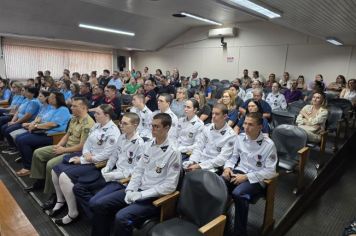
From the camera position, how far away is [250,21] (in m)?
9.15

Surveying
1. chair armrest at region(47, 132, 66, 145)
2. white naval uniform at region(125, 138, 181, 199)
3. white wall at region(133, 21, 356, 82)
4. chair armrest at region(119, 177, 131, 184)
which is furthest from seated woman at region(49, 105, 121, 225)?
white wall at region(133, 21, 356, 82)

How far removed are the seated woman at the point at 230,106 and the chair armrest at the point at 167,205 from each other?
6.42 ft

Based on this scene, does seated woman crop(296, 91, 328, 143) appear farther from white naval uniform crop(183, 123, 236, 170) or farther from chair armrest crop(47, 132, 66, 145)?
chair armrest crop(47, 132, 66, 145)

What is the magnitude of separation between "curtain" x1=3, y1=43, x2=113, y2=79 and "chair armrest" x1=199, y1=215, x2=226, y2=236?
10619 millimetres

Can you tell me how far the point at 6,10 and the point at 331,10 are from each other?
8.01 m

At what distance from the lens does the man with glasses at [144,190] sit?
179cm

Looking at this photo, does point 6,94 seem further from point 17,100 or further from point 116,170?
point 116,170

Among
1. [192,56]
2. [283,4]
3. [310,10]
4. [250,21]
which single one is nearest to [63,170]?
[283,4]

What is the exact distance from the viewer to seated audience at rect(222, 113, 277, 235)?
198cm

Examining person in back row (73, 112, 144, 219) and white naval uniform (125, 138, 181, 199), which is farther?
person in back row (73, 112, 144, 219)

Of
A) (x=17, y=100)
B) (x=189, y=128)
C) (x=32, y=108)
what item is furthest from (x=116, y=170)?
(x=17, y=100)

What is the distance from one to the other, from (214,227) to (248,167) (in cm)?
96

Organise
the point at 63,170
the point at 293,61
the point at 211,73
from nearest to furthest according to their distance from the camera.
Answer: the point at 63,170, the point at 293,61, the point at 211,73

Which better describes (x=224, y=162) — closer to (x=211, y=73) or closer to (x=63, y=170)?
(x=63, y=170)
